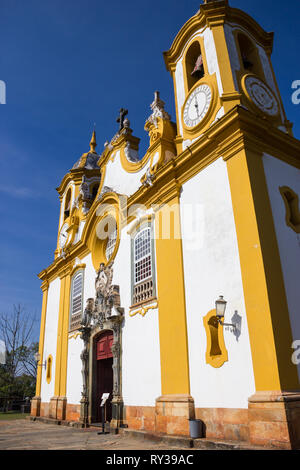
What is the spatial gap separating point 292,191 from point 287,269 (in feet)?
7.59

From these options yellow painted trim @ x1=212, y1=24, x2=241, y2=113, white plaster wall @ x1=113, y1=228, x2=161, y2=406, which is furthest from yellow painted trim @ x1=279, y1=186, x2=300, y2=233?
white plaster wall @ x1=113, y1=228, x2=161, y2=406

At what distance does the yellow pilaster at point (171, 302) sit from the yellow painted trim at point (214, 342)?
0.79 meters

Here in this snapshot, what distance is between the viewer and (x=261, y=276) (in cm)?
693

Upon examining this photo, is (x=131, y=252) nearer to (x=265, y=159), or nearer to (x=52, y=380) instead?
(x=265, y=159)

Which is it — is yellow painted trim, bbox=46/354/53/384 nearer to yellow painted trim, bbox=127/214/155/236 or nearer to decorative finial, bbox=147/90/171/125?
yellow painted trim, bbox=127/214/155/236

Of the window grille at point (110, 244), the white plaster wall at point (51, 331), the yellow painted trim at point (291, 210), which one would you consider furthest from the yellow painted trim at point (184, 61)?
the white plaster wall at point (51, 331)

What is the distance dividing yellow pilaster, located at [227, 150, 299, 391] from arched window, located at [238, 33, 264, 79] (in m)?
4.22

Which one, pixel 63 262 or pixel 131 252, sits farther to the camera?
pixel 63 262

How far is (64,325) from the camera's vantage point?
16172mm

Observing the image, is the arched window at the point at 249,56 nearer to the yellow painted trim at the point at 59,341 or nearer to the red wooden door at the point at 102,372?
the red wooden door at the point at 102,372

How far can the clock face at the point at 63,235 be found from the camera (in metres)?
19.2

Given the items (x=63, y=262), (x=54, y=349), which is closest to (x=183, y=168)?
(x=63, y=262)

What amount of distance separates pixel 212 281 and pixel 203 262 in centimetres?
58

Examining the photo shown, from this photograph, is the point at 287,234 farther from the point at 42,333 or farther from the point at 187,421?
the point at 42,333
